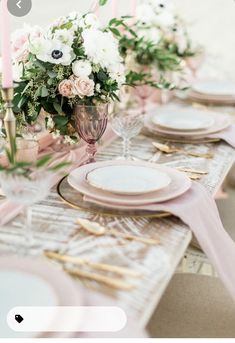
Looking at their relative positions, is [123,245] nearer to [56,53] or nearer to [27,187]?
[27,187]

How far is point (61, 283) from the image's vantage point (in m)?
0.86

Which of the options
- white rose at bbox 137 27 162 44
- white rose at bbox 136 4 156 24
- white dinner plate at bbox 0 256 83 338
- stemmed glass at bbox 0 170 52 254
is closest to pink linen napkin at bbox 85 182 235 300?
stemmed glass at bbox 0 170 52 254

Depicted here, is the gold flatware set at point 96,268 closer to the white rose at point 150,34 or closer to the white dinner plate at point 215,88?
the white rose at point 150,34

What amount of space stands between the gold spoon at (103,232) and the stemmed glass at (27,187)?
0.12 meters

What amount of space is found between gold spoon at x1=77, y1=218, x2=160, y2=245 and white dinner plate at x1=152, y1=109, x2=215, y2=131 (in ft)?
2.51

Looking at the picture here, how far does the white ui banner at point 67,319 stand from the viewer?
2.49ft

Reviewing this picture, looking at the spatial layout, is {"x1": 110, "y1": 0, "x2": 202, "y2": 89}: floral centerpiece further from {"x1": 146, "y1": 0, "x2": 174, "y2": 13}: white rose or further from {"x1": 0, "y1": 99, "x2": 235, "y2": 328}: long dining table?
{"x1": 0, "y1": 99, "x2": 235, "y2": 328}: long dining table

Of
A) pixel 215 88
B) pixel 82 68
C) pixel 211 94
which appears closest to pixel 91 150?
pixel 82 68

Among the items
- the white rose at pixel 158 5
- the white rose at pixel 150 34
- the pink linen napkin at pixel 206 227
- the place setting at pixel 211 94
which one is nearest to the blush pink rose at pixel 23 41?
the pink linen napkin at pixel 206 227

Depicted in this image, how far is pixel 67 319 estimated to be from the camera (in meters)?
0.77

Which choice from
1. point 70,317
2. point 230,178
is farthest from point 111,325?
point 230,178

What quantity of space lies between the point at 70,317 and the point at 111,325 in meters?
0.07

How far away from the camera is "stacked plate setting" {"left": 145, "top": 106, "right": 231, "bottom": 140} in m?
1.75

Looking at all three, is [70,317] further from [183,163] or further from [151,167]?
[183,163]
